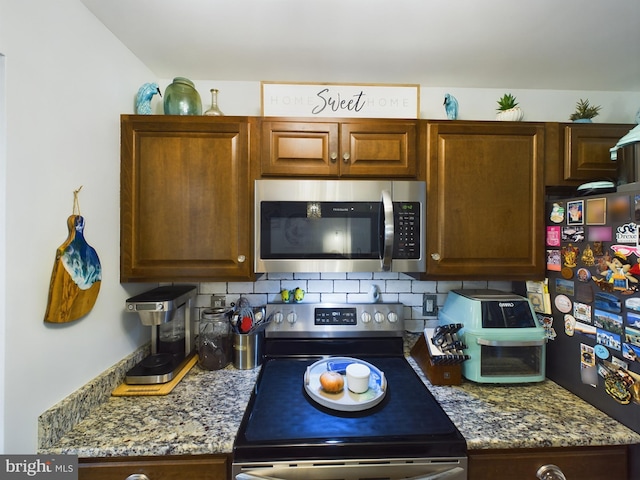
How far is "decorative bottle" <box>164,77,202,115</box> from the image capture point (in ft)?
4.22

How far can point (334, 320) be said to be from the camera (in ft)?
4.91

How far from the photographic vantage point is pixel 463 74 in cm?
146

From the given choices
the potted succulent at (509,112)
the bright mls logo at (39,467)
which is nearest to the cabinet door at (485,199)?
the potted succulent at (509,112)

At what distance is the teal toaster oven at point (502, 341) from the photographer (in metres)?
1.24

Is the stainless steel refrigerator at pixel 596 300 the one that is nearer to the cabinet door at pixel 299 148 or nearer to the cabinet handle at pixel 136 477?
the cabinet door at pixel 299 148

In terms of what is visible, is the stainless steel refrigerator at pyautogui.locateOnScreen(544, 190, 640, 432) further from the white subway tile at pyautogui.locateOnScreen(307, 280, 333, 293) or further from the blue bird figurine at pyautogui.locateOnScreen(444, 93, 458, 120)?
the white subway tile at pyautogui.locateOnScreen(307, 280, 333, 293)

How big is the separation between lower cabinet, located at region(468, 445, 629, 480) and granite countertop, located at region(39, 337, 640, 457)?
1.8 inches

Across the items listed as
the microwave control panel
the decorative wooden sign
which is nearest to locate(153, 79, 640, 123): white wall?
the decorative wooden sign

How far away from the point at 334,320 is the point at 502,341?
817 millimetres

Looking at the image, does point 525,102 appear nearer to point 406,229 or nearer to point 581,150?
point 581,150

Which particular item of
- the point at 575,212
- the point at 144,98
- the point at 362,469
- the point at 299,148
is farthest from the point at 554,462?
the point at 144,98

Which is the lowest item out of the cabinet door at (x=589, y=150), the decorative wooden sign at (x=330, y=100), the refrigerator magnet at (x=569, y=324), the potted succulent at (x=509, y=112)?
the refrigerator magnet at (x=569, y=324)

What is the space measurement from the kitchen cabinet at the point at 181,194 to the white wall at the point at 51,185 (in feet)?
0.24

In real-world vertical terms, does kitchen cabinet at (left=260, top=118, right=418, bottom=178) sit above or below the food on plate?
above
